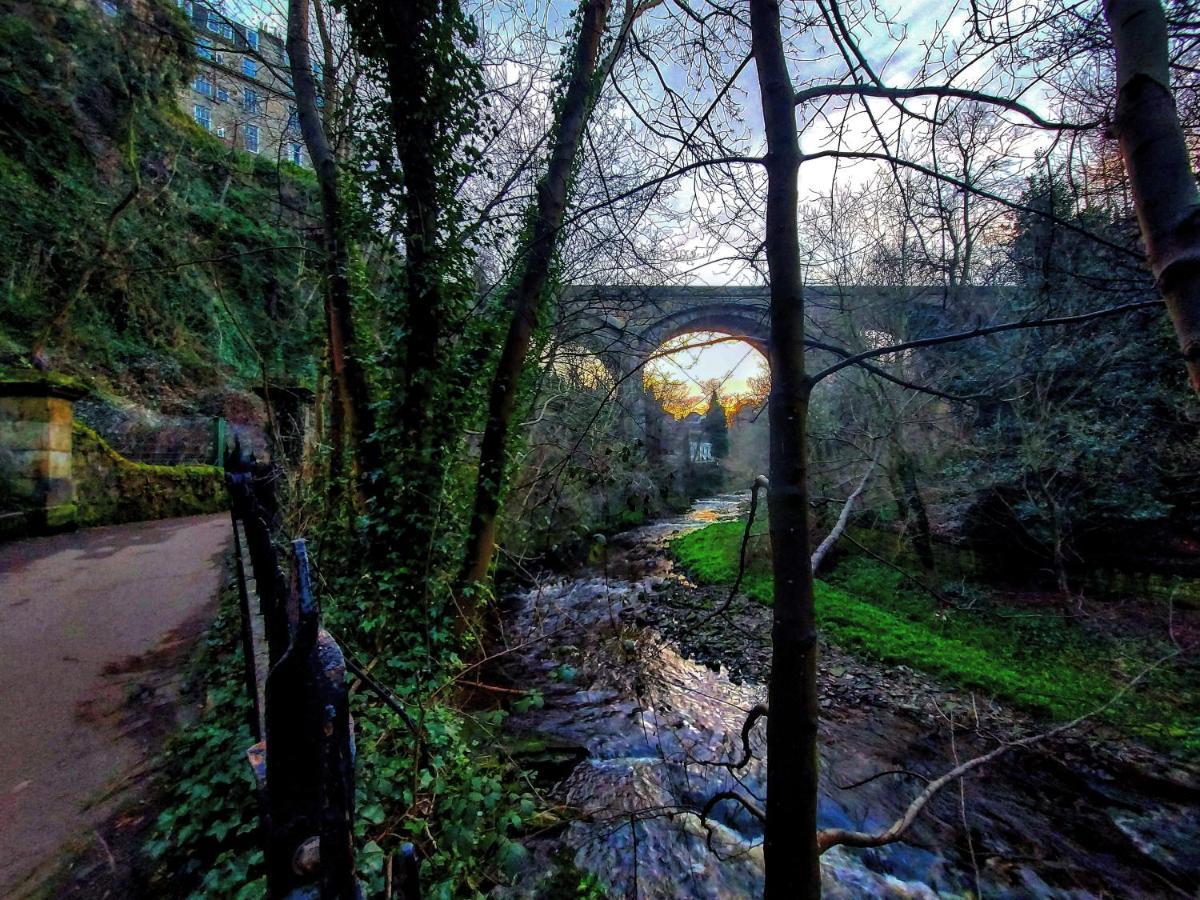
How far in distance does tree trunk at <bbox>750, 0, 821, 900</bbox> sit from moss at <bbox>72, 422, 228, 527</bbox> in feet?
35.9

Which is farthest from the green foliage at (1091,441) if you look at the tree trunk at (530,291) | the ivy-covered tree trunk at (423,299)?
the ivy-covered tree trunk at (423,299)

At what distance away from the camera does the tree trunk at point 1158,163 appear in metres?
0.94

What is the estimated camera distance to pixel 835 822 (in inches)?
167

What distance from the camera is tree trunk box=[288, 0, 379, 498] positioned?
4.71 meters

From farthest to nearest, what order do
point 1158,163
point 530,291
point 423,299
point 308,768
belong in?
point 530,291, point 423,299, point 1158,163, point 308,768

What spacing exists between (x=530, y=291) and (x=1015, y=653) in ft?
28.4

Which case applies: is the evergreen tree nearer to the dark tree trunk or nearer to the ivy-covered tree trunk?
the dark tree trunk

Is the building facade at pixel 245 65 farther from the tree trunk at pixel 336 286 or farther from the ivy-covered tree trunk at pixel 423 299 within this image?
the ivy-covered tree trunk at pixel 423 299

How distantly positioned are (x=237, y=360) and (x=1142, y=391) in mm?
23018


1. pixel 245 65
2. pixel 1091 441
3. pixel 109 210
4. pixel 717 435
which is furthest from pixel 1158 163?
pixel 717 435

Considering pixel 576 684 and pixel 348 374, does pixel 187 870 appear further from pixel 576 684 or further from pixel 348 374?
pixel 576 684

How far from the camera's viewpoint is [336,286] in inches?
196

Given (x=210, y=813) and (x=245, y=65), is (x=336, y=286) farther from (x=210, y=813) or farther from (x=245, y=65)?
(x=245, y=65)

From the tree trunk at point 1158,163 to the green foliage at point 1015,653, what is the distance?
160 inches
